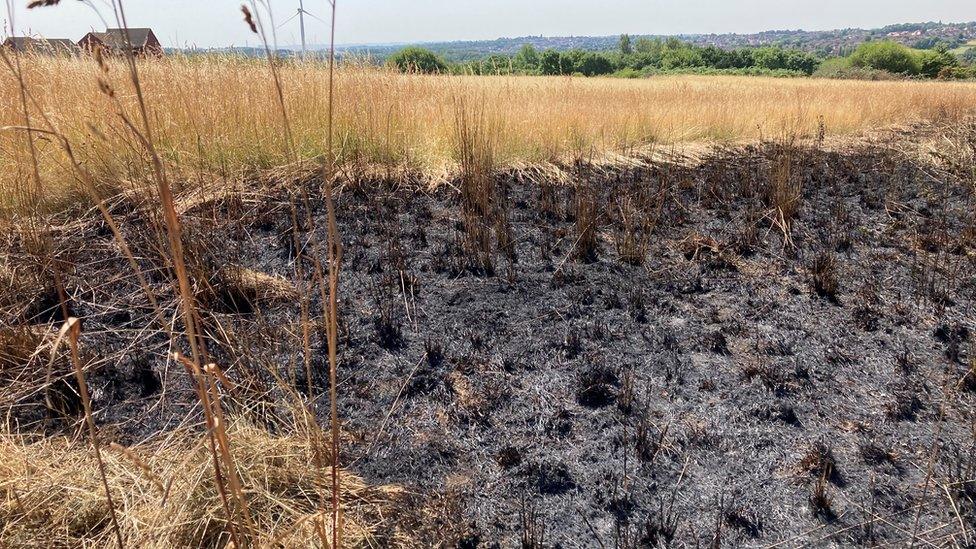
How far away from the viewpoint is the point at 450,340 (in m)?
3.10

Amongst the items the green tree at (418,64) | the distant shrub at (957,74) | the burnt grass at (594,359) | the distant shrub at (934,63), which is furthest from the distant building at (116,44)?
the distant shrub at (934,63)

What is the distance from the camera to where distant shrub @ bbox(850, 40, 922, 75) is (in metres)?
38.9

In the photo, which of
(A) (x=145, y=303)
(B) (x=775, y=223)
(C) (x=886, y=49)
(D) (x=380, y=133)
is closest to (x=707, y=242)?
(B) (x=775, y=223)

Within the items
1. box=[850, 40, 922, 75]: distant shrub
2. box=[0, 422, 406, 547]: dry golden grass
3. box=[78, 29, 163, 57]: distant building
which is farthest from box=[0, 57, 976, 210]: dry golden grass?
box=[850, 40, 922, 75]: distant shrub

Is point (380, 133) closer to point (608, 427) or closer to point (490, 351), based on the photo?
point (490, 351)

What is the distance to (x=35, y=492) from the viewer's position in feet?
6.28

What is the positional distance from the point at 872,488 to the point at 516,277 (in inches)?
80.1

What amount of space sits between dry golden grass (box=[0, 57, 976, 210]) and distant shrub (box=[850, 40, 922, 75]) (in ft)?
129

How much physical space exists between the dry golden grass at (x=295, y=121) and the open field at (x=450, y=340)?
0.04 meters

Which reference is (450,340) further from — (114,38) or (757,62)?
(757,62)

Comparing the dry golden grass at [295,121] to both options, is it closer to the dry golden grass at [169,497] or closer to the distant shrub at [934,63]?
the dry golden grass at [169,497]

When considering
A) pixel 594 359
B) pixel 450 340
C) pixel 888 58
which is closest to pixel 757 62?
pixel 888 58

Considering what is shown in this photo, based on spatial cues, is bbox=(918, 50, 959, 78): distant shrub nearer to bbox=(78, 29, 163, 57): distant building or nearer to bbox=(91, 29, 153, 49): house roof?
bbox=(78, 29, 163, 57): distant building

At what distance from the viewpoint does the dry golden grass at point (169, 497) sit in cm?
182
